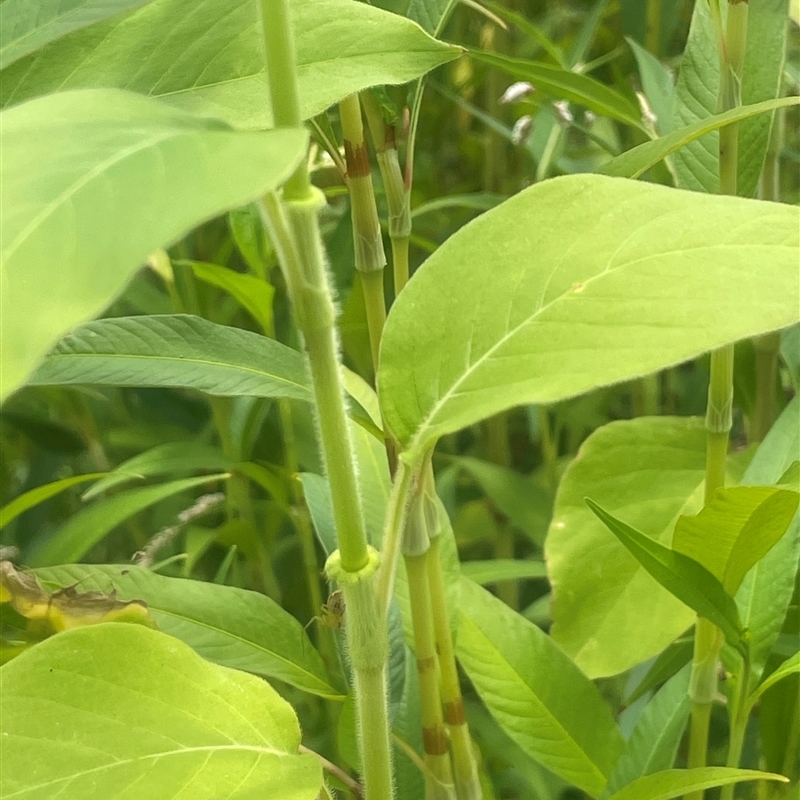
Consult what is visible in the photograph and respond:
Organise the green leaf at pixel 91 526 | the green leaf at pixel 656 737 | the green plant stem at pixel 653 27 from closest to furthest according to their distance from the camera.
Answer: the green leaf at pixel 656 737, the green leaf at pixel 91 526, the green plant stem at pixel 653 27

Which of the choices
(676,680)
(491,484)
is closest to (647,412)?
(491,484)

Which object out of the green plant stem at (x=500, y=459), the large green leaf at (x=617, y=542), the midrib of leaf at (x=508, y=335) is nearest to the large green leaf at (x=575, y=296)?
the midrib of leaf at (x=508, y=335)

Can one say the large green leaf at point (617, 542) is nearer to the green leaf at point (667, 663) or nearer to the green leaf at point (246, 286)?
the green leaf at point (667, 663)

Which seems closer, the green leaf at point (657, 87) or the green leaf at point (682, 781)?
the green leaf at point (682, 781)

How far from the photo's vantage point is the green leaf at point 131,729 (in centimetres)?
20

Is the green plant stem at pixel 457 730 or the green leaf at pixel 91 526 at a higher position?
the green leaf at pixel 91 526

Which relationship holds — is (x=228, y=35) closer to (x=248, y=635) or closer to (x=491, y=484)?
(x=248, y=635)

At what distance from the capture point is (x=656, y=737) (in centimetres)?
32

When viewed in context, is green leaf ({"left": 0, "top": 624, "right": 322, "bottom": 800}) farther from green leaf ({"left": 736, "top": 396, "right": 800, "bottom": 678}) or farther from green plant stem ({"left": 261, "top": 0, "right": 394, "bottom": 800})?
green leaf ({"left": 736, "top": 396, "right": 800, "bottom": 678})

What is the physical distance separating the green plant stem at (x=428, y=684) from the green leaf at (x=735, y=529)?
0.29 feet

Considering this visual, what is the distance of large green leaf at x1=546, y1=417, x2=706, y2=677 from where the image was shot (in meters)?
0.37

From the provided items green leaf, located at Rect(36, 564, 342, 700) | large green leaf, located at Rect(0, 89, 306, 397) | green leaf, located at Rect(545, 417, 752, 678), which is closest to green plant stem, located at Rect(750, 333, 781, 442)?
green leaf, located at Rect(545, 417, 752, 678)

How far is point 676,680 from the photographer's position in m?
0.34

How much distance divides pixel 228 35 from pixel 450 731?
Answer: 0.86 ft
